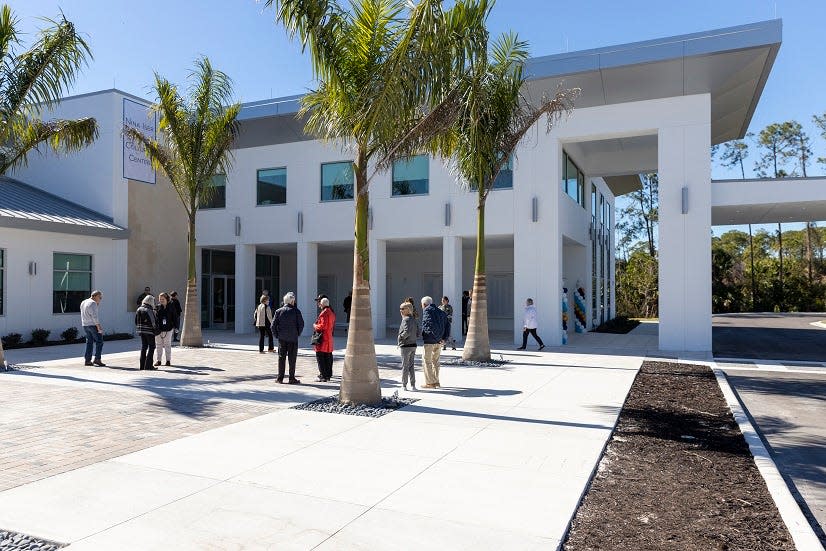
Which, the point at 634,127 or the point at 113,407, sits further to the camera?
the point at 634,127

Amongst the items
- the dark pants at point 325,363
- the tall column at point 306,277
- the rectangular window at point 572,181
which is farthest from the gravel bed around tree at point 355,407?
the tall column at point 306,277

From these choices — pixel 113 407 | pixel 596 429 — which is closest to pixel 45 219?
pixel 113 407

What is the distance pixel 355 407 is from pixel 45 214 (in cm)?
1528

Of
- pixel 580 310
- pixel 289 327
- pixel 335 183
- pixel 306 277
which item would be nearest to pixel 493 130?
pixel 289 327

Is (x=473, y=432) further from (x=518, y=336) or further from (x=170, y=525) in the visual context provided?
(x=518, y=336)

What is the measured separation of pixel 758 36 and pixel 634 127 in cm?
363

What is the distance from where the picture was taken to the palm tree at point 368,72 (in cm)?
829

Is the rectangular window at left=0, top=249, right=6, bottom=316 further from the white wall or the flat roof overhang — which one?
the flat roof overhang

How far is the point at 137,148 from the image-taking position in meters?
21.2

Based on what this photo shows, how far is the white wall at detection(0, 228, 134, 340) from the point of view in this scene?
17406mm

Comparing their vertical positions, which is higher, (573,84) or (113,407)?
(573,84)

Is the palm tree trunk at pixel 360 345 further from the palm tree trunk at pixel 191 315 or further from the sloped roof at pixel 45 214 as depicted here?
the sloped roof at pixel 45 214

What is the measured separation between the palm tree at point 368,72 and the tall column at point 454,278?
10.1 metres

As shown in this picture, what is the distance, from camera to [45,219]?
58.6 feet
